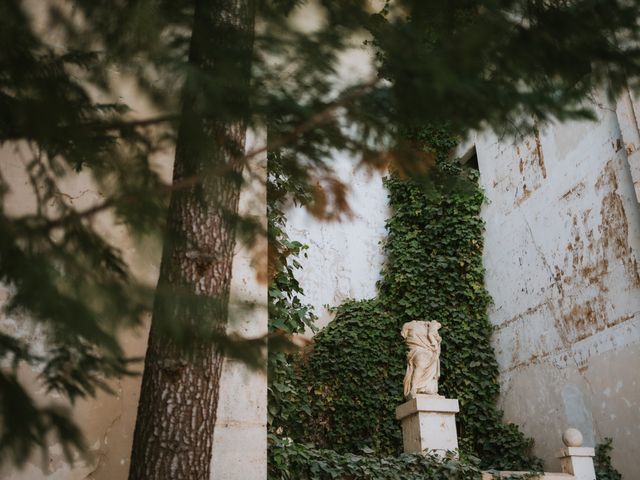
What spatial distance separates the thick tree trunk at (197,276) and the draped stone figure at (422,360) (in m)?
5.30

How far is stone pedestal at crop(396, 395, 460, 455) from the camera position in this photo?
21.2 feet

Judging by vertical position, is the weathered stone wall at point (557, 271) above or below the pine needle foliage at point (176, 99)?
above

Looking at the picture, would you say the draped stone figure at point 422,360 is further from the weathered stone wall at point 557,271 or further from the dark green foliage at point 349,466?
the weathered stone wall at point 557,271

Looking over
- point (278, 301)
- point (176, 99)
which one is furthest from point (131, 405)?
point (278, 301)

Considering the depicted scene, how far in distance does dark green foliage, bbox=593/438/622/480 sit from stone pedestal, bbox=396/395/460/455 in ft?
5.85

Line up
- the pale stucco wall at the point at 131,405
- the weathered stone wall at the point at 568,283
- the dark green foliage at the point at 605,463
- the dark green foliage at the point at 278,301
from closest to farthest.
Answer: the pale stucco wall at the point at 131,405 < the dark green foliage at the point at 278,301 < the dark green foliage at the point at 605,463 < the weathered stone wall at the point at 568,283

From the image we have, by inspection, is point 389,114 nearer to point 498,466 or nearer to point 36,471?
point 36,471

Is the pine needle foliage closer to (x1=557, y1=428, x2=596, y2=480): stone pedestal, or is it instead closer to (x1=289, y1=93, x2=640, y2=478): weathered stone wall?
(x1=289, y1=93, x2=640, y2=478): weathered stone wall

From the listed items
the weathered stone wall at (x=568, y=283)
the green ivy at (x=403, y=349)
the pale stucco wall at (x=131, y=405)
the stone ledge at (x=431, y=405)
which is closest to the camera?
the pale stucco wall at (x=131, y=405)

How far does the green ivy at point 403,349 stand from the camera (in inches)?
350

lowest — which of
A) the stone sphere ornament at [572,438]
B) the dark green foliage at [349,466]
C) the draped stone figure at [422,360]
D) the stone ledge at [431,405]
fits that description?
the dark green foliage at [349,466]

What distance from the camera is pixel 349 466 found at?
210 inches

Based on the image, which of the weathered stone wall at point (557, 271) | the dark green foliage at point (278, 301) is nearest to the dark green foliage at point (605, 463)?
the weathered stone wall at point (557, 271)

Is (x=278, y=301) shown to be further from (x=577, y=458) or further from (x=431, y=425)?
(x=577, y=458)
